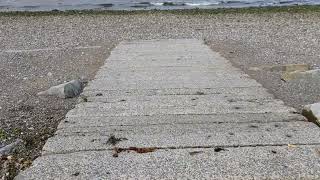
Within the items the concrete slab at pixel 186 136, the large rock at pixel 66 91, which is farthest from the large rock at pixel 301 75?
the concrete slab at pixel 186 136

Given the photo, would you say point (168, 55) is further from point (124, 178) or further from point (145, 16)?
point (145, 16)

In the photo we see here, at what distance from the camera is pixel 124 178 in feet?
11.1

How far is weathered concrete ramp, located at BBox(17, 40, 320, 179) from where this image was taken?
3496 mm

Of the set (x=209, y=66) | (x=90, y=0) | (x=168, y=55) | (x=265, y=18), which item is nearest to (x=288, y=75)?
(x=209, y=66)

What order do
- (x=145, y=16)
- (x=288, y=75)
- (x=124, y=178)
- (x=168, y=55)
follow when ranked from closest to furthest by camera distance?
(x=124, y=178), (x=288, y=75), (x=168, y=55), (x=145, y=16)

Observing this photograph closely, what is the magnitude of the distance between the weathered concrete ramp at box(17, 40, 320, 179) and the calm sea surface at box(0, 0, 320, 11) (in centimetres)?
2194

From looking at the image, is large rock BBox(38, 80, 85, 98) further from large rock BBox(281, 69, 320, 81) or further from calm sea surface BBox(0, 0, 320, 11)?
calm sea surface BBox(0, 0, 320, 11)

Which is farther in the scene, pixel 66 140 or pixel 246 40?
pixel 246 40

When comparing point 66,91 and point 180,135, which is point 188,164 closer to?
point 180,135

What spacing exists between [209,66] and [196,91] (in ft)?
7.70

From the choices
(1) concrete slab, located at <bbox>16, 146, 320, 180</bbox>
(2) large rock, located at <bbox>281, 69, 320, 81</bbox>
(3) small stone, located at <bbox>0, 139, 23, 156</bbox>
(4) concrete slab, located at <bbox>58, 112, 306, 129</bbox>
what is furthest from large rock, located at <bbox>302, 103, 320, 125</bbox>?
(2) large rock, located at <bbox>281, 69, 320, 81</bbox>

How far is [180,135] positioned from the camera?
4289 mm

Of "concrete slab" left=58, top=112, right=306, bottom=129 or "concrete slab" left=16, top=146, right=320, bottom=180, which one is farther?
"concrete slab" left=58, top=112, right=306, bottom=129

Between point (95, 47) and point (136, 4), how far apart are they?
16674mm
